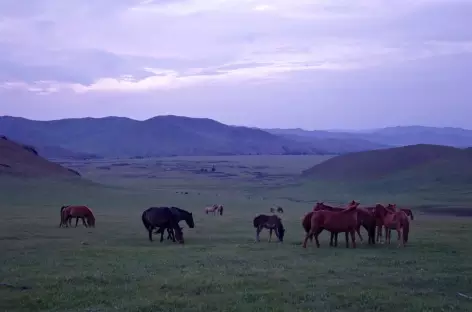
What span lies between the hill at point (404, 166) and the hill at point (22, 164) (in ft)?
102

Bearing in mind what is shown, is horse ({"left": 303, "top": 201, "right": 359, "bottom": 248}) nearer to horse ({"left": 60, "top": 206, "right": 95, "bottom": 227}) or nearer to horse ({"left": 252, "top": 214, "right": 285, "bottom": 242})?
horse ({"left": 252, "top": 214, "right": 285, "bottom": 242})

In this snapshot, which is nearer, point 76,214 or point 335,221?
point 335,221

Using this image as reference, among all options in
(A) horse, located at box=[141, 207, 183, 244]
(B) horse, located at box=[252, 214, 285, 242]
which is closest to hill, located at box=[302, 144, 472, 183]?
(B) horse, located at box=[252, 214, 285, 242]

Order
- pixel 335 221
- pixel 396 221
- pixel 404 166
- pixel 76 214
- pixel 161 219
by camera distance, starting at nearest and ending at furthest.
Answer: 1. pixel 335 221
2. pixel 396 221
3. pixel 161 219
4. pixel 76 214
5. pixel 404 166

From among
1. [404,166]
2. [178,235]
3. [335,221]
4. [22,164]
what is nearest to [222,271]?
[335,221]

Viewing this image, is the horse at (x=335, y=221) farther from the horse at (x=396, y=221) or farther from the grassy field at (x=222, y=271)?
the horse at (x=396, y=221)

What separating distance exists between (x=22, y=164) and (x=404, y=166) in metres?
41.3

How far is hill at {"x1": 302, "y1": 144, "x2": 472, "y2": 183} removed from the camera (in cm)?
6088

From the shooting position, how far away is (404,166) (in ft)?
224

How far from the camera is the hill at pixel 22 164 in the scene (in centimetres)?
5488

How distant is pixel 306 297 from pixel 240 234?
12.0 meters

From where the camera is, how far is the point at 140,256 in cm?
1661

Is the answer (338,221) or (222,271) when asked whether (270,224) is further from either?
(222,271)

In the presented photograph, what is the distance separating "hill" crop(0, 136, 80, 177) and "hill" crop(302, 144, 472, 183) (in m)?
31.0
